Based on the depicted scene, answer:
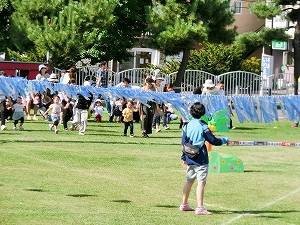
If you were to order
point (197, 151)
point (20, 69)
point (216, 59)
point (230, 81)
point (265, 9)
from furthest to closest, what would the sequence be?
point (216, 59) → point (230, 81) → point (265, 9) → point (20, 69) → point (197, 151)

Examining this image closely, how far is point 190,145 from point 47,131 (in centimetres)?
1416

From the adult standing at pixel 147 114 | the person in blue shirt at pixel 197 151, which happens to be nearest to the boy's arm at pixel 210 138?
the person in blue shirt at pixel 197 151

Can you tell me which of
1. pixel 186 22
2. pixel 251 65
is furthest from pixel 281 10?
pixel 251 65

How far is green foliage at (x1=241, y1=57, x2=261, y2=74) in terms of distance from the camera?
58.8 m

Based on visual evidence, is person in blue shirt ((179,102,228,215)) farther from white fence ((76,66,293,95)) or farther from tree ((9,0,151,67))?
white fence ((76,66,293,95))

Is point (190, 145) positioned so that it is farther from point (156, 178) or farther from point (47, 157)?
point (47, 157)

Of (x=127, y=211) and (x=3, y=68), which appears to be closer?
(x=127, y=211)

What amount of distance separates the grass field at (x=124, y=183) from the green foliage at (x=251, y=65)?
33.8 m

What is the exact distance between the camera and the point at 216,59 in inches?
2272

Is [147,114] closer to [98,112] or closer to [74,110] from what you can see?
[74,110]

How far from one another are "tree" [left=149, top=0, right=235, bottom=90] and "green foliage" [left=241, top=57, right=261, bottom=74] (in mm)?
14148

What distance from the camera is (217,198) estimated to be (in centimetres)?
1481

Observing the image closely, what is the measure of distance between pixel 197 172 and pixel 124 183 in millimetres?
Result: 3286

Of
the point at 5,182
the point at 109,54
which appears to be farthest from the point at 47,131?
the point at 109,54
